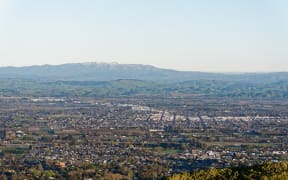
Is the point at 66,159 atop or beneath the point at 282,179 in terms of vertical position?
beneath

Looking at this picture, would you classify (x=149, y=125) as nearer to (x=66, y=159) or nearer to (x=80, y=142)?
(x=80, y=142)

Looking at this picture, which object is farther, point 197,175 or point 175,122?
point 175,122

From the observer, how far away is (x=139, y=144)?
6681 cm

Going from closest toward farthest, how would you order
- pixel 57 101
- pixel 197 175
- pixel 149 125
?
→ pixel 197 175 → pixel 149 125 → pixel 57 101

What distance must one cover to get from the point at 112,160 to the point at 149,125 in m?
32.0

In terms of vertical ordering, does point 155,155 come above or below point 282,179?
below

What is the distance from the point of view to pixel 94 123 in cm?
9019

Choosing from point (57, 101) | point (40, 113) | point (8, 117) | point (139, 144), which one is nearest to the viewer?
point (139, 144)

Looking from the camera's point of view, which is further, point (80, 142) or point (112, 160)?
point (80, 142)

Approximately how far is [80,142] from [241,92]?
10162 centimetres

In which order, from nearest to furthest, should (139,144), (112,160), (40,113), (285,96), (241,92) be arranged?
(112,160), (139,144), (40,113), (285,96), (241,92)

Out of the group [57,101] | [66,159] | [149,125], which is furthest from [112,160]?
[57,101]

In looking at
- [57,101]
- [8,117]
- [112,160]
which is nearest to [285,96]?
[57,101]

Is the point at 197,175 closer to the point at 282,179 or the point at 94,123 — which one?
the point at 282,179
